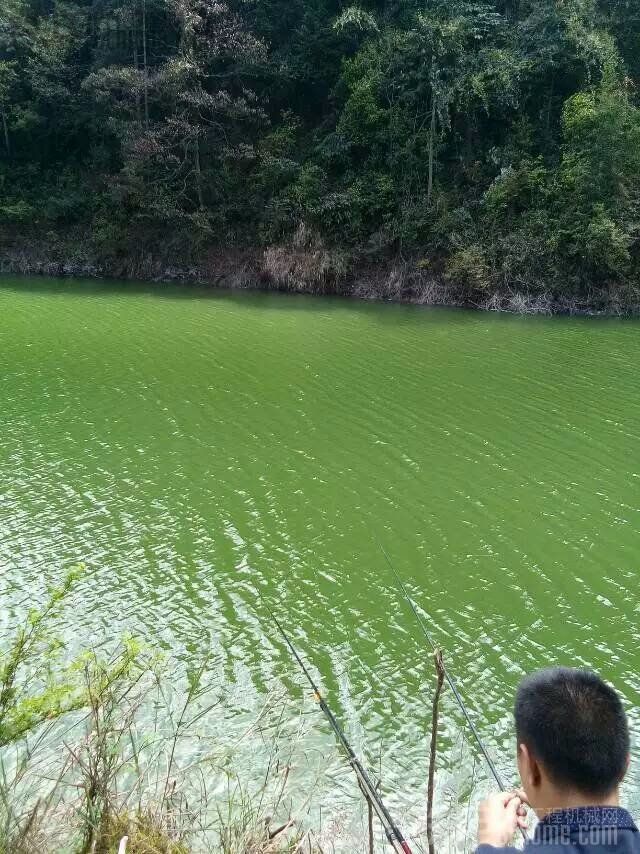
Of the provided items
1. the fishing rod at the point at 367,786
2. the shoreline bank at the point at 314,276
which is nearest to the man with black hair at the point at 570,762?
the fishing rod at the point at 367,786

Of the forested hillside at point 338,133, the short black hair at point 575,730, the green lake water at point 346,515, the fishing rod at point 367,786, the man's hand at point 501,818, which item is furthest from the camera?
the forested hillside at point 338,133

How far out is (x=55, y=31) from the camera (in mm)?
26453

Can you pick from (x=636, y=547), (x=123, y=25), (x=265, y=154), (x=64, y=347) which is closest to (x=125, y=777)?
(x=636, y=547)

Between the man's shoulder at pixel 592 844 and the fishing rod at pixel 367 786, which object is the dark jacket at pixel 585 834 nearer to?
the man's shoulder at pixel 592 844

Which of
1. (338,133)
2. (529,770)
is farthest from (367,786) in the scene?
(338,133)

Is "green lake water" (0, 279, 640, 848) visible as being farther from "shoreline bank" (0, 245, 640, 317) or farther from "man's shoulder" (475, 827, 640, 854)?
"shoreline bank" (0, 245, 640, 317)

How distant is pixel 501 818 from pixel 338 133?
80.7ft

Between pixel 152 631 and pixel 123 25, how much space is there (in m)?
26.0

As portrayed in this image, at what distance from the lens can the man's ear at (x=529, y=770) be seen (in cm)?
151

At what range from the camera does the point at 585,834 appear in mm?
1381

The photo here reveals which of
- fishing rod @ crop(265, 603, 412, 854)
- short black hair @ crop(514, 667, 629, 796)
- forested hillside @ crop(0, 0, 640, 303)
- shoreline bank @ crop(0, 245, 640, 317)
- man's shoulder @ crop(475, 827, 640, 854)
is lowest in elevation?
fishing rod @ crop(265, 603, 412, 854)

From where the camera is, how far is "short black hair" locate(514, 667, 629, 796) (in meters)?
1.46

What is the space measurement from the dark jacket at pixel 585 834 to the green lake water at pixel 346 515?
7.07 feet

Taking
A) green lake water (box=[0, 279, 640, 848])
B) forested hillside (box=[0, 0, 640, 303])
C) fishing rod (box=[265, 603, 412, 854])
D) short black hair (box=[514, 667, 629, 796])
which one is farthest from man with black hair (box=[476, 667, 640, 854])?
forested hillside (box=[0, 0, 640, 303])
